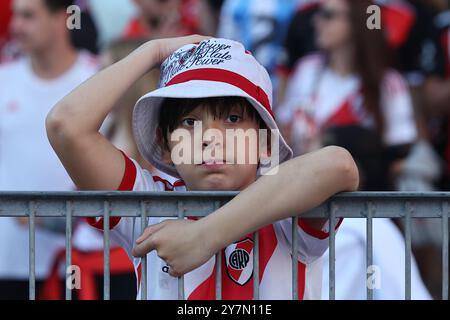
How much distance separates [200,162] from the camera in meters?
3.38

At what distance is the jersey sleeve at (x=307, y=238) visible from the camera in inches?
129

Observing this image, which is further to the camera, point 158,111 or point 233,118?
point 158,111

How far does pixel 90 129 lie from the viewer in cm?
344

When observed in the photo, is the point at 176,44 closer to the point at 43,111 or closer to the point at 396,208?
the point at 396,208

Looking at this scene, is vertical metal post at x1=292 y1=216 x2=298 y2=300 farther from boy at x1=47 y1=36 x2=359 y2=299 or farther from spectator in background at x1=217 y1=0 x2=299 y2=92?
spectator in background at x1=217 y1=0 x2=299 y2=92

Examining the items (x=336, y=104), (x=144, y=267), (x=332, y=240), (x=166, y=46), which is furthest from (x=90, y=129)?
(x=336, y=104)

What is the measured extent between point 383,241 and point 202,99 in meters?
1.50

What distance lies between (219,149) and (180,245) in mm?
356

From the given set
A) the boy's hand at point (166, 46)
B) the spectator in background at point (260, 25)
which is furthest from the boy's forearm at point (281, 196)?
the spectator in background at point (260, 25)


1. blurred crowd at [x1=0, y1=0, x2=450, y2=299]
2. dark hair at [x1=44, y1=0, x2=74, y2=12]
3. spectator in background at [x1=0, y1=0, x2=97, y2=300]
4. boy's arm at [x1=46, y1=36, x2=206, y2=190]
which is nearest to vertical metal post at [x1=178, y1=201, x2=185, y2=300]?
boy's arm at [x1=46, y1=36, x2=206, y2=190]

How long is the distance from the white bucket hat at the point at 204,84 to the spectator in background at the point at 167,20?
322cm

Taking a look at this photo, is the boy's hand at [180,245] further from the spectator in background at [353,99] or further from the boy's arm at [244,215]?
the spectator in background at [353,99]

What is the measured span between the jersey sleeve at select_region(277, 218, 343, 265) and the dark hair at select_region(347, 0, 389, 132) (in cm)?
338

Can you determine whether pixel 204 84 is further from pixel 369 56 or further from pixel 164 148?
pixel 369 56
